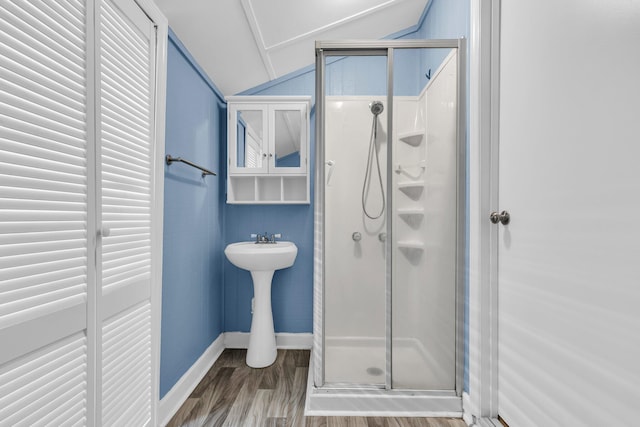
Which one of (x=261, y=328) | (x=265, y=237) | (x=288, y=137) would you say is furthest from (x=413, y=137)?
(x=261, y=328)

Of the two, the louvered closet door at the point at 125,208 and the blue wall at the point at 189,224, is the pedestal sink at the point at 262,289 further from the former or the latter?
the louvered closet door at the point at 125,208

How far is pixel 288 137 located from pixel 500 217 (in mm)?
1615

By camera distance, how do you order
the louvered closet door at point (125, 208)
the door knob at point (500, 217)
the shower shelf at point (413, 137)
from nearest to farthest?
the louvered closet door at point (125, 208) → the door knob at point (500, 217) → the shower shelf at point (413, 137)

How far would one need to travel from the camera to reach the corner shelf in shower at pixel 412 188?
1.65 meters

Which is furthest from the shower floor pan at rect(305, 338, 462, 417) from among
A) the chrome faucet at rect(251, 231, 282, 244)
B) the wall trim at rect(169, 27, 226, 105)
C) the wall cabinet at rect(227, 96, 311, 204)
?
the wall trim at rect(169, 27, 226, 105)

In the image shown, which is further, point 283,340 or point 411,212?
point 283,340

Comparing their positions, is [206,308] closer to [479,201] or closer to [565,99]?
[479,201]

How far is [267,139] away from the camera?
2432 millimetres

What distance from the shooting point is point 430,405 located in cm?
161

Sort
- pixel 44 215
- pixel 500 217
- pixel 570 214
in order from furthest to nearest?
1. pixel 500 217
2. pixel 570 214
3. pixel 44 215

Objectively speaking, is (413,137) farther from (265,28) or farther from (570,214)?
(265,28)

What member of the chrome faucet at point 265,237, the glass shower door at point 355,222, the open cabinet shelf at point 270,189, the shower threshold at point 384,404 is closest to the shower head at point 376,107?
the glass shower door at point 355,222

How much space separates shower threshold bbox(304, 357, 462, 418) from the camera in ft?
5.26

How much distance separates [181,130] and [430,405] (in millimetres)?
1999
